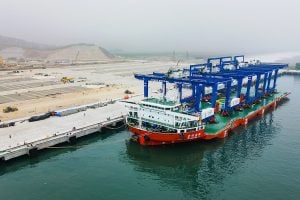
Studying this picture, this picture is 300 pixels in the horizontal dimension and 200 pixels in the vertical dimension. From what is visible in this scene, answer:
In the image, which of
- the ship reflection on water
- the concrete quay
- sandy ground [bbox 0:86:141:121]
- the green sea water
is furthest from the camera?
sandy ground [bbox 0:86:141:121]

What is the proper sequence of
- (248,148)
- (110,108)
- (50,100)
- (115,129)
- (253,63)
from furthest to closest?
(253,63)
(50,100)
(110,108)
(115,129)
(248,148)

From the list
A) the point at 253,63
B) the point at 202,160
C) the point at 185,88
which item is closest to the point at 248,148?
the point at 202,160

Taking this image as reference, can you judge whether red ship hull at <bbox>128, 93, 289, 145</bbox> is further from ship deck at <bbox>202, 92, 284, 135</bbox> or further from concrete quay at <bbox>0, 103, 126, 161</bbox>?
concrete quay at <bbox>0, 103, 126, 161</bbox>

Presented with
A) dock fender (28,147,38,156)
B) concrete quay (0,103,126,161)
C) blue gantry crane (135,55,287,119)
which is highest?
blue gantry crane (135,55,287,119)

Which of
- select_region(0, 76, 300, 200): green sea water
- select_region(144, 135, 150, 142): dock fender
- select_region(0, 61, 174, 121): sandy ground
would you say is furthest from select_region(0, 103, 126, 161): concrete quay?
select_region(144, 135, 150, 142): dock fender

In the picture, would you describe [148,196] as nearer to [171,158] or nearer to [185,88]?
[171,158]

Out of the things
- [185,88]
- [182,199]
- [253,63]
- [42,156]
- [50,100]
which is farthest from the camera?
[253,63]

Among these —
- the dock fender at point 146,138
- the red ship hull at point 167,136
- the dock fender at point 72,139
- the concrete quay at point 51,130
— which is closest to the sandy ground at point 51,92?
the concrete quay at point 51,130
